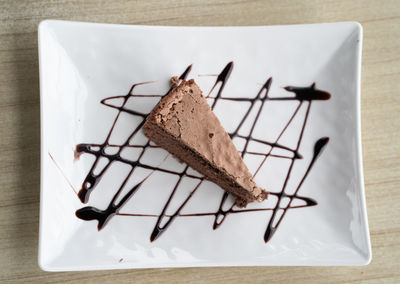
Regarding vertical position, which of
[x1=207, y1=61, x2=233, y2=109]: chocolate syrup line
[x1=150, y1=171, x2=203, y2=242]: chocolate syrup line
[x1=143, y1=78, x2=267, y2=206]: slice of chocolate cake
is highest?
[x1=207, y1=61, x2=233, y2=109]: chocolate syrup line

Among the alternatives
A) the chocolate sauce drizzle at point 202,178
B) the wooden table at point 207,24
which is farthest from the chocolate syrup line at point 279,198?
the wooden table at point 207,24

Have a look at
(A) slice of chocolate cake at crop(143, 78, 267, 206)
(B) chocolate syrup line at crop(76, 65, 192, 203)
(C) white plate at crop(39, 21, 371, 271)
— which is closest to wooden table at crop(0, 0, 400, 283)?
(C) white plate at crop(39, 21, 371, 271)

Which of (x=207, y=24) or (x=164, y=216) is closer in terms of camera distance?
(x=164, y=216)

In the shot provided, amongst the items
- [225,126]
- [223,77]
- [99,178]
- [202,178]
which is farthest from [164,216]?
[223,77]

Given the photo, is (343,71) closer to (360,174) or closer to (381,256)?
(360,174)

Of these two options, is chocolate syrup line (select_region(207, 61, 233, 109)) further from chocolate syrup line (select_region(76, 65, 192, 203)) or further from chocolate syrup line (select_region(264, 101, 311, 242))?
chocolate syrup line (select_region(264, 101, 311, 242))

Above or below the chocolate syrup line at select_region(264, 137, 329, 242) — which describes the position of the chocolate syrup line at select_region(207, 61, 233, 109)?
above

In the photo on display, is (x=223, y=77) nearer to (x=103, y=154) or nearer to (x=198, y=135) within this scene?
(x=198, y=135)
